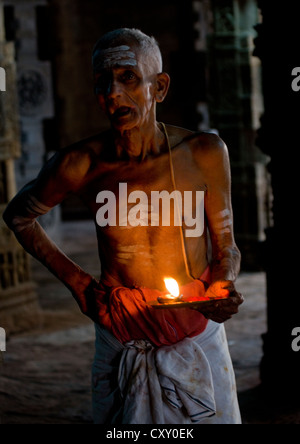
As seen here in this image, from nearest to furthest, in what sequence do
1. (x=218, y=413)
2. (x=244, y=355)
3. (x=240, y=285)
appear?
(x=218, y=413) < (x=244, y=355) < (x=240, y=285)

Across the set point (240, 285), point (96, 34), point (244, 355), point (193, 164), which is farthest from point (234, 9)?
point (96, 34)

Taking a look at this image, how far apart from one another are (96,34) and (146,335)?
56.5 ft

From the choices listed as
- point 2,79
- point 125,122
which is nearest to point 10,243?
point 2,79

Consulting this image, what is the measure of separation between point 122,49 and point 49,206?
71cm

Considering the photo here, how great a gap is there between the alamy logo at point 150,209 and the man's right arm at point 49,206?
0.16 meters

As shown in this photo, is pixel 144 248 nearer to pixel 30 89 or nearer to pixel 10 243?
pixel 10 243

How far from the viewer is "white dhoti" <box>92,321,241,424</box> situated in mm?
2453

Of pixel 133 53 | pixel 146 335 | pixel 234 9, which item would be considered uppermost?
pixel 234 9

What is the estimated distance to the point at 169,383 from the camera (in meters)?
2.46

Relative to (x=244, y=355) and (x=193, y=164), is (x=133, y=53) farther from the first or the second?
(x=244, y=355)

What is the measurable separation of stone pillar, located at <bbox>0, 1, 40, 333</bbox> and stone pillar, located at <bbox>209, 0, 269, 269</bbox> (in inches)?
160

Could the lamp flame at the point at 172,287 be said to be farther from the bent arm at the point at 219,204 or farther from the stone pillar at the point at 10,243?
the stone pillar at the point at 10,243

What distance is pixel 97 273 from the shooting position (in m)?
10.1
